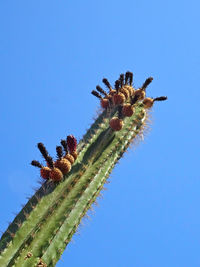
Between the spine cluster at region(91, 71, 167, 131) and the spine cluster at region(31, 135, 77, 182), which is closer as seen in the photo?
the spine cluster at region(31, 135, 77, 182)

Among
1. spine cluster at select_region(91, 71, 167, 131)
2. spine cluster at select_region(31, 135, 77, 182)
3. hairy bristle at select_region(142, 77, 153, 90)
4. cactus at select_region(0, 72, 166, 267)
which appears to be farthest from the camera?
hairy bristle at select_region(142, 77, 153, 90)

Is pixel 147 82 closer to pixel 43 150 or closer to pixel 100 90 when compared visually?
pixel 100 90

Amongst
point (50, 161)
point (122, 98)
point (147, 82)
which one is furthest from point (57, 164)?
point (147, 82)

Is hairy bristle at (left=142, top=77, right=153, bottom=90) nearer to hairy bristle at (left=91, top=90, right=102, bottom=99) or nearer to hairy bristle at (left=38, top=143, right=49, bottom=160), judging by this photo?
hairy bristle at (left=91, top=90, right=102, bottom=99)

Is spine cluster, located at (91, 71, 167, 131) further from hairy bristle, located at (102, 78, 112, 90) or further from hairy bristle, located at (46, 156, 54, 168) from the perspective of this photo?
hairy bristle, located at (46, 156, 54, 168)

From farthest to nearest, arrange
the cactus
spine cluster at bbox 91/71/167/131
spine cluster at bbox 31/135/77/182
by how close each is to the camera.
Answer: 1. spine cluster at bbox 91/71/167/131
2. spine cluster at bbox 31/135/77/182
3. the cactus

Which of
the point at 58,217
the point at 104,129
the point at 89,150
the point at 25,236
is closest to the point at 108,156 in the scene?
the point at 89,150

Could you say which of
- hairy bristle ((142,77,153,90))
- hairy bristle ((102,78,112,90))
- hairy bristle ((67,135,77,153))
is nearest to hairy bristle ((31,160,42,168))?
hairy bristle ((67,135,77,153))

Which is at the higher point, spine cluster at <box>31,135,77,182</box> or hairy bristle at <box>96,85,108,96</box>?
hairy bristle at <box>96,85,108,96</box>

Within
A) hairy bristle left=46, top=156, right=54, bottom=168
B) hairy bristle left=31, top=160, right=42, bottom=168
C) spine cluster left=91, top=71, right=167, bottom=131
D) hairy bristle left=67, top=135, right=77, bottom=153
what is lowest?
hairy bristle left=31, top=160, right=42, bottom=168

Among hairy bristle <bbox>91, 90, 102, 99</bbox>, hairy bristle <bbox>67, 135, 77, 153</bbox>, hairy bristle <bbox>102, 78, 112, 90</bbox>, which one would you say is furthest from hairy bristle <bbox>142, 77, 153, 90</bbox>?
hairy bristle <bbox>67, 135, 77, 153</bbox>
